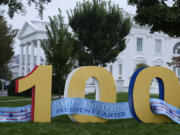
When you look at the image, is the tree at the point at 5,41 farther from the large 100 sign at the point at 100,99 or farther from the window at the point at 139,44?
the window at the point at 139,44

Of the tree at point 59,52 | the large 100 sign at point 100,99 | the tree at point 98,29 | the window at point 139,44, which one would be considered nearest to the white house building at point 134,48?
the window at point 139,44

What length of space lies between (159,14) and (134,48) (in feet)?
92.4


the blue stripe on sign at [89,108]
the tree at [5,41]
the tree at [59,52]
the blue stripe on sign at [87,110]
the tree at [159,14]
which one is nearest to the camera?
the blue stripe on sign at [87,110]

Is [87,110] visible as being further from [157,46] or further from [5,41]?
[157,46]

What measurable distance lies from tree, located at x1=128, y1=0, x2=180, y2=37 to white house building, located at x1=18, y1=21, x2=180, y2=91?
79.5ft

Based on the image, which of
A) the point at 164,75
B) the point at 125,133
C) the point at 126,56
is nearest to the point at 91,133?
the point at 125,133

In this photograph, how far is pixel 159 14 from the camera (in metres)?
12.2

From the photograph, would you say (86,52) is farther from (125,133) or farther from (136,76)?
(125,133)

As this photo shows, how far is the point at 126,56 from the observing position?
39.5 metres

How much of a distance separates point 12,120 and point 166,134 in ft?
14.7

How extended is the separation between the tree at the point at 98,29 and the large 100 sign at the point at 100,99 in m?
13.5

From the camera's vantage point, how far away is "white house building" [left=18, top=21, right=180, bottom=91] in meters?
38.5

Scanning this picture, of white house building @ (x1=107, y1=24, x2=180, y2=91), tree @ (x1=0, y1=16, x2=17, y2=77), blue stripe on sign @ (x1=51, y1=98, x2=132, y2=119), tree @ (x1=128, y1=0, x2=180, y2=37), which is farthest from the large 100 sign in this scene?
white house building @ (x1=107, y1=24, x2=180, y2=91)

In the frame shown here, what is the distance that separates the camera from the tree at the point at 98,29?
22875mm
